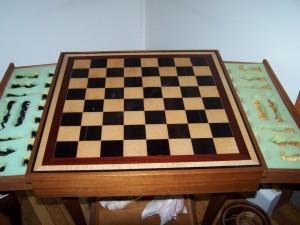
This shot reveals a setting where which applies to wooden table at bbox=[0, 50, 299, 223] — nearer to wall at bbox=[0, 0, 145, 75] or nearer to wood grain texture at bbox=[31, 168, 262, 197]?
wood grain texture at bbox=[31, 168, 262, 197]

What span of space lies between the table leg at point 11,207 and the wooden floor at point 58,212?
0.25 meters

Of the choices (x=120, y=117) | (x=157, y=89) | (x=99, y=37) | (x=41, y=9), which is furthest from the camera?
(x=99, y=37)

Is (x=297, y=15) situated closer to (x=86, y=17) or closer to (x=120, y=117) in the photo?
(x=120, y=117)

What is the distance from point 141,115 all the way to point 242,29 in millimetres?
895

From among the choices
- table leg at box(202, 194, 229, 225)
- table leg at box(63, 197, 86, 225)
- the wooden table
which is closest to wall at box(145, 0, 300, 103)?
the wooden table

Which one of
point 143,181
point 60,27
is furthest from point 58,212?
point 60,27

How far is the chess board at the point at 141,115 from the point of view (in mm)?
1213

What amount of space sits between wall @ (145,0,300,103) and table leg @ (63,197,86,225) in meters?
1.37

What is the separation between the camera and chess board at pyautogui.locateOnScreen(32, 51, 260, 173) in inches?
47.7

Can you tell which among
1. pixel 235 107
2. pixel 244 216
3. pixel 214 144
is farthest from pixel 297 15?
pixel 244 216

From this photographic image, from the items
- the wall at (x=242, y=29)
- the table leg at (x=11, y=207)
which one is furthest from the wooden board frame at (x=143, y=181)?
the wall at (x=242, y=29)

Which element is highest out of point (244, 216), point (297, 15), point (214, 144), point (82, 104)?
point (297, 15)

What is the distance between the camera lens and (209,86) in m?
1.56

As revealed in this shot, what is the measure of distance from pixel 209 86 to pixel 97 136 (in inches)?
26.7
